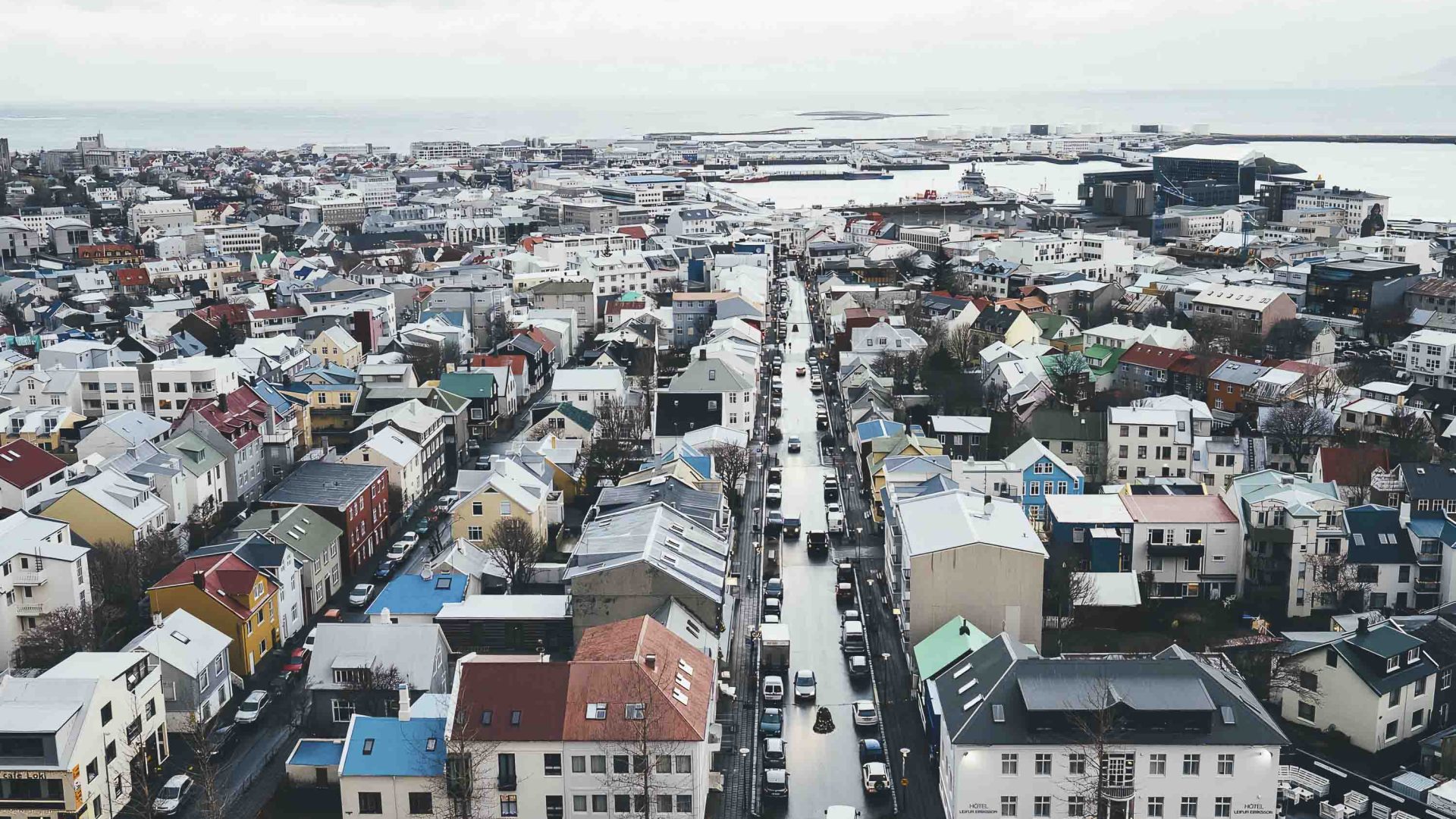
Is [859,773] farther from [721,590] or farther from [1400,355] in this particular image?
[1400,355]

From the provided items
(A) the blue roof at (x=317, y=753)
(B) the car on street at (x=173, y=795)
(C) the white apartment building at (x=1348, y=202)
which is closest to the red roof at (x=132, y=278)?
(B) the car on street at (x=173, y=795)

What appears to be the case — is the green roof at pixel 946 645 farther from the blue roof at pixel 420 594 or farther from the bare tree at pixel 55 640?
the bare tree at pixel 55 640

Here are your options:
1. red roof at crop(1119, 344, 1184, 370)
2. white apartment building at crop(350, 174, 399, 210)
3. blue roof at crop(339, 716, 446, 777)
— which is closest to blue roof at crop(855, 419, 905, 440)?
red roof at crop(1119, 344, 1184, 370)

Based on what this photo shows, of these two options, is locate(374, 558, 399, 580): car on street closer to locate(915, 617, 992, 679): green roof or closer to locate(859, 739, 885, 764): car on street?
locate(915, 617, 992, 679): green roof

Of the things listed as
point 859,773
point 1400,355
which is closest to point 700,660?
point 859,773

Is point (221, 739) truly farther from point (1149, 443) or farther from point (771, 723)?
point (1149, 443)

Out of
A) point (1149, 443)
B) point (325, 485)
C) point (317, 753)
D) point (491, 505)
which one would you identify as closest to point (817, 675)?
point (317, 753)
